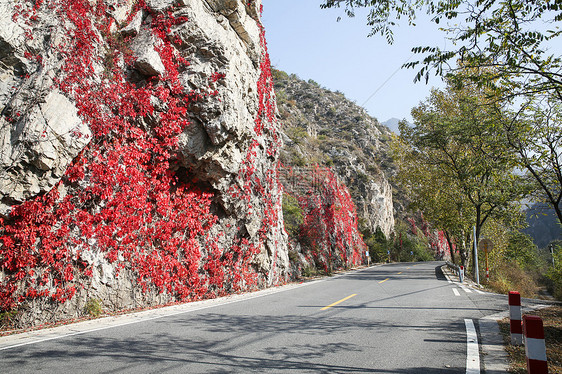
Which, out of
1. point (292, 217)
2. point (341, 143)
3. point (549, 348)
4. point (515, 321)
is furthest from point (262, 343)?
point (341, 143)

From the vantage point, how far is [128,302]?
8742 millimetres

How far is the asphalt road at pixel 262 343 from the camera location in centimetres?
415

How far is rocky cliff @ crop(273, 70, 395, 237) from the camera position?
3509 cm

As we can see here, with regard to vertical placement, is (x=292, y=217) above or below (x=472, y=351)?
above

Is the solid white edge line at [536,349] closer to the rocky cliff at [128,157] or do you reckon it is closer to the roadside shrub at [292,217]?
the rocky cliff at [128,157]

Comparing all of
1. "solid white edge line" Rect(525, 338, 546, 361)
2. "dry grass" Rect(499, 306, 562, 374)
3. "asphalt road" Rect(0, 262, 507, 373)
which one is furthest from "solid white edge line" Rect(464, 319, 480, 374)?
"solid white edge line" Rect(525, 338, 546, 361)

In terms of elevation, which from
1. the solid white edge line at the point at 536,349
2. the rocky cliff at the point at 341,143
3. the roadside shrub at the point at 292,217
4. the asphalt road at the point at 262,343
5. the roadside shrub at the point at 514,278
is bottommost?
the roadside shrub at the point at 514,278

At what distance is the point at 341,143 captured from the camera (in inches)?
1725

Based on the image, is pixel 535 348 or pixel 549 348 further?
pixel 549 348

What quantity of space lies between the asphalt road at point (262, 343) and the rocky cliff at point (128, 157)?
2177 mm

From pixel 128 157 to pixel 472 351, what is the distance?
9095mm

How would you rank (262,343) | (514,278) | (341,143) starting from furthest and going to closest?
(341,143), (514,278), (262,343)

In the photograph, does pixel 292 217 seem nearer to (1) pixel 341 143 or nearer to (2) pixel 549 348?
(2) pixel 549 348

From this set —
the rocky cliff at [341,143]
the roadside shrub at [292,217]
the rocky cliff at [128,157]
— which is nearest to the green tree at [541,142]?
the rocky cliff at [128,157]
